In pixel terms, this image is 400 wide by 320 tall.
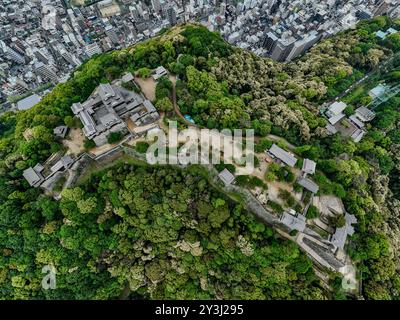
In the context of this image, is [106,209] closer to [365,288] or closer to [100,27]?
[365,288]

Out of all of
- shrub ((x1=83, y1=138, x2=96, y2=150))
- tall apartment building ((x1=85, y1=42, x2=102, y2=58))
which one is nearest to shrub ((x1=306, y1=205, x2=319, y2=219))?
shrub ((x1=83, y1=138, x2=96, y2=150))

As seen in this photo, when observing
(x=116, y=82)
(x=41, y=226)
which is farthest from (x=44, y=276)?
(x=116, y=82)

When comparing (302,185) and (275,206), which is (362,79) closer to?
(302,185)

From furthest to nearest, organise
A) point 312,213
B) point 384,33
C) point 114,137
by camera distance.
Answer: point 384,33 < point 114,137 < point 312,213

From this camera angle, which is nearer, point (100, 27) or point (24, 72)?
point (24, 72)

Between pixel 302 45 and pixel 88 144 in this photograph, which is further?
pixel 302 45

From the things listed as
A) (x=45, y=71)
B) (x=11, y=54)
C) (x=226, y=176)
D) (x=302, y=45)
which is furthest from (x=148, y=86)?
(x=11, y=54)
